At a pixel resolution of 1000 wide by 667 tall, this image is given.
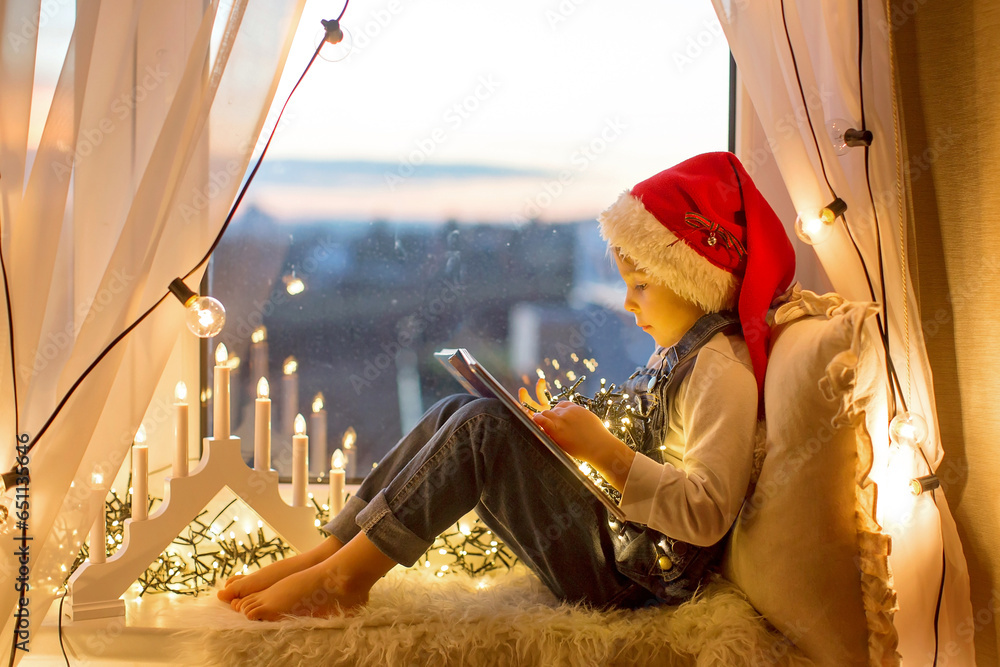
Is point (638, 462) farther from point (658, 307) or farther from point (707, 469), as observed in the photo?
point (658, 307)

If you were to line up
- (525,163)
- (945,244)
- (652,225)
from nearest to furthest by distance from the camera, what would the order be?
(652,225) → (945,244) → (525,163)

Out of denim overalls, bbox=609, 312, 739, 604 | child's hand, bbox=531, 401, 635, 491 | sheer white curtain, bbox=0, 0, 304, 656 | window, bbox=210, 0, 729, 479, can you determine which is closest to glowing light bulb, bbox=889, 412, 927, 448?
denim overalls, bbox=609, 312, 739, 604

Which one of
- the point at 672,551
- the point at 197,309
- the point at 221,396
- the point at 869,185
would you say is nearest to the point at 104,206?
the point at 197,309

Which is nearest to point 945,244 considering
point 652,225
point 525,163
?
point 652,225

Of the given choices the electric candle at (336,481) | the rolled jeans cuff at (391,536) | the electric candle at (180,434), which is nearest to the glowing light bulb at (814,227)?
the rolled jeans cuff at (391,536)

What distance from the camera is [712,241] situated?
1183 millimetres

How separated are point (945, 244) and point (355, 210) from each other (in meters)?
1.25

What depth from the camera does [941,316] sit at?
1318 mm

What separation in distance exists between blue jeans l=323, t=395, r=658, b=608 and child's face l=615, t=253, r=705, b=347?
1.03ft

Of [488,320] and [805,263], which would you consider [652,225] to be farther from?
[488,320]

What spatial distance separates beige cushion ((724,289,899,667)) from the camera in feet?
3.34

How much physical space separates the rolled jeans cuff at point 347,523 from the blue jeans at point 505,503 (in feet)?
0.33

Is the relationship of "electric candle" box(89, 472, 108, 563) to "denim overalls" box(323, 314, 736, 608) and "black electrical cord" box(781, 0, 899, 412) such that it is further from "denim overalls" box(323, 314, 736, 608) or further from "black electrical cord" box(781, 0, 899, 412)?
"black electrical cord" box(781, 0, 899, 412)

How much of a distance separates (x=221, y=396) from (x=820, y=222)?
116 centimetres
